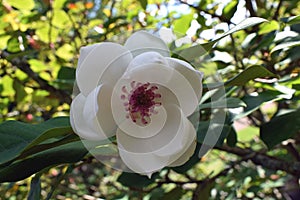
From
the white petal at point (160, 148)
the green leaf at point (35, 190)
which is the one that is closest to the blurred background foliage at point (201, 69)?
the green leaf at point (35, 190)

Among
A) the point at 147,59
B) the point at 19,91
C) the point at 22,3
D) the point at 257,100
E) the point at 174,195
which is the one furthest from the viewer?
the point at 19,91

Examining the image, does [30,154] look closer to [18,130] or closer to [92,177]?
[18,130]

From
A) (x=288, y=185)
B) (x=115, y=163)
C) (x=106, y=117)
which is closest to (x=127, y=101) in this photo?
(x=106, y=117)

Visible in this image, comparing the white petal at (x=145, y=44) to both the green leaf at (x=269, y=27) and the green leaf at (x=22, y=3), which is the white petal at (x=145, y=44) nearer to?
the green leaf at (x=269, y=27)

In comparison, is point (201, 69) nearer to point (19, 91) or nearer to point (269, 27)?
point (269, 27)

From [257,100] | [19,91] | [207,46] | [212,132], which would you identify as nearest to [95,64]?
[207,46]
